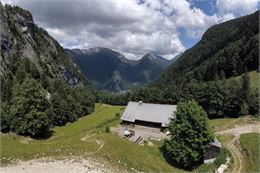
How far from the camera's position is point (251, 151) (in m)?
59.6

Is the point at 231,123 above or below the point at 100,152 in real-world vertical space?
above

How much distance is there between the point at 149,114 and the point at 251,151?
35734 millimetres

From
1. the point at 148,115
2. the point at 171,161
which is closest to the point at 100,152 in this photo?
the point at 171,161

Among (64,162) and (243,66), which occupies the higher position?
(243,66)

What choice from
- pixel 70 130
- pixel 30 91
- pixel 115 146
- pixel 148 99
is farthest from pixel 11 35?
pixel 115 146

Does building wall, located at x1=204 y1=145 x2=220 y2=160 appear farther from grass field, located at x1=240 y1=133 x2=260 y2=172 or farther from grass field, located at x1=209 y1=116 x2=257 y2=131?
grass field, located at x1=209 y1=116 x2=257 y2=131

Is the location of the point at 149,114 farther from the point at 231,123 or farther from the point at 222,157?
the point at 222,157

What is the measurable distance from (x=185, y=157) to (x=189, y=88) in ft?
295

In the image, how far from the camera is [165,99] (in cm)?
15438

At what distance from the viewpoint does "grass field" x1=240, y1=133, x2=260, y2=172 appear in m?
52.3

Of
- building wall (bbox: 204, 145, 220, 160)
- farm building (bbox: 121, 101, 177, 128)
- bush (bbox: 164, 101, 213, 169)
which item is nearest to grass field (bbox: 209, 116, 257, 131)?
farm building (bbox: 121, 101, 177, 128)

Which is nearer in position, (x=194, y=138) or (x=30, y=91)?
(x=194, y=138)

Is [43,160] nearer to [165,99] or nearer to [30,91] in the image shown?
[30,91]

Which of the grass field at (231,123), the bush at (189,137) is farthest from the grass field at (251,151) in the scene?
the grass field at (231,123)
